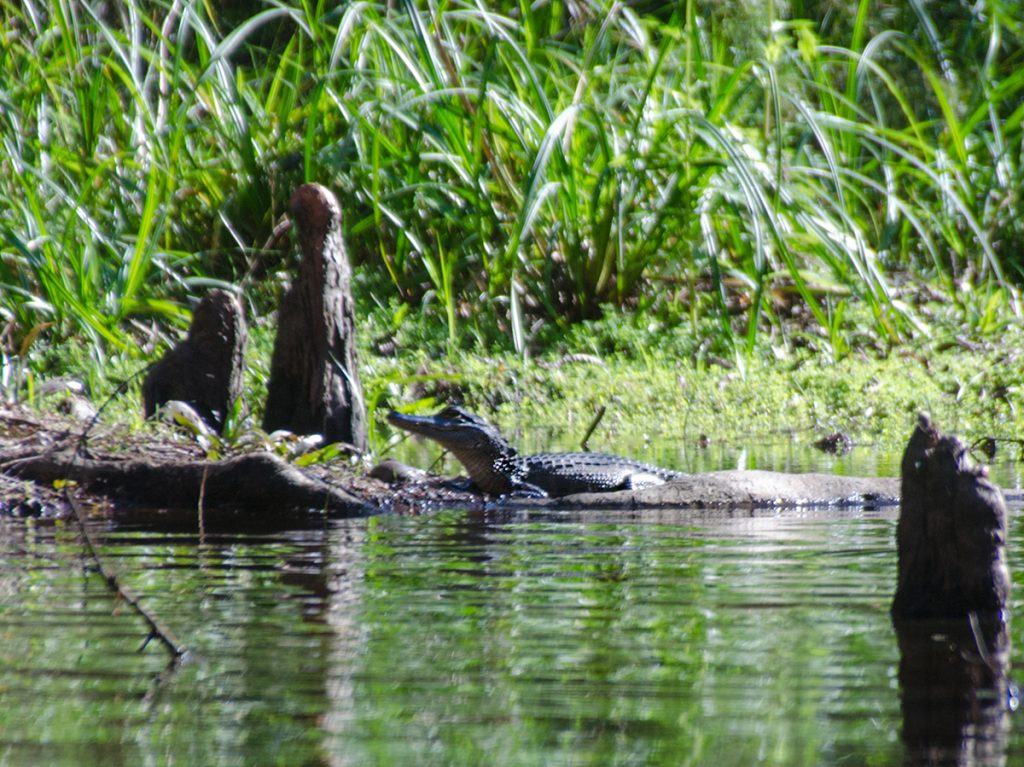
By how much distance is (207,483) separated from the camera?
575cm

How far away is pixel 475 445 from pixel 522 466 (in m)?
0.22

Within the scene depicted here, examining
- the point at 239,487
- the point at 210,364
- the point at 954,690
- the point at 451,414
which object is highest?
the point at 210,364

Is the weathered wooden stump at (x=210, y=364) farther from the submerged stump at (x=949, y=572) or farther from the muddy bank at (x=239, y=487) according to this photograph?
the submerged stump at (x=949, y=572)

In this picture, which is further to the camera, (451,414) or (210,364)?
(451,414)

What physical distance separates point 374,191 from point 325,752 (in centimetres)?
818

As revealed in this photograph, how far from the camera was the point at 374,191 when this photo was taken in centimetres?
1038

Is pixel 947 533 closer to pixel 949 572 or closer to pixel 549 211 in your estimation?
pixel 949 572

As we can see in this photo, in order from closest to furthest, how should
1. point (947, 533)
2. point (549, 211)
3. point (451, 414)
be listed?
point (947, 533), point (451, 414), point (549, 211)

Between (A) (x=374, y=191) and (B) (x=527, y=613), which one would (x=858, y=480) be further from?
A: (A) (x=374, y=191)

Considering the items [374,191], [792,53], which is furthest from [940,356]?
[374,191]

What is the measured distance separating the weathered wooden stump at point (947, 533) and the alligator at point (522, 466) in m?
3.23

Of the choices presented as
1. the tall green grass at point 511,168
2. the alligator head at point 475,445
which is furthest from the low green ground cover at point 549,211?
the alligator head at point 475,445

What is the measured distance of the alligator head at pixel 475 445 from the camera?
695 cm

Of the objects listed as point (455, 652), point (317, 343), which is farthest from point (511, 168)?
point (455, 652)
